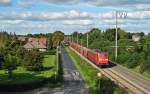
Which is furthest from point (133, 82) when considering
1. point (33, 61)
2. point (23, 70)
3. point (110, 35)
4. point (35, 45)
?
point (110, 35)

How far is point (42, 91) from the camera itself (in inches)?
1890

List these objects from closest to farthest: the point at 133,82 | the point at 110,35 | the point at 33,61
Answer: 1. the point at 133,82
2. the point at 33,61
3. the point at 110,35

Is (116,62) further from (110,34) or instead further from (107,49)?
(110,34)

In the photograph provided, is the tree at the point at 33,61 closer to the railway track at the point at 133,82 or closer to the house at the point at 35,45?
the railway track at the point at 133,82

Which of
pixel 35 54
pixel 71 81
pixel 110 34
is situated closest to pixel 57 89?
pixel 71 81

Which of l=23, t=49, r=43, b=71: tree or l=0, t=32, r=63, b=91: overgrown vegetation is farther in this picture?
l=23, t=49, r=43, b=71: tree

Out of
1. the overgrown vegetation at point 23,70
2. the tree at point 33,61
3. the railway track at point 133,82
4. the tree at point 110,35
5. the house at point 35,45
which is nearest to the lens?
the railway track at point 133,82

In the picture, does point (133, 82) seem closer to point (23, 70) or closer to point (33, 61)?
point (33, 61)

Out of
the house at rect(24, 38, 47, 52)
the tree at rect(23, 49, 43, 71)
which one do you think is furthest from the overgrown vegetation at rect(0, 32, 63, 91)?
the house at rect(24, 38, 47, 52)

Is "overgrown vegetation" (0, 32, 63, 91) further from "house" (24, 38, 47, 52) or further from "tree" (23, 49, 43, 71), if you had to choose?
"house" (24, 38, 47, 52)

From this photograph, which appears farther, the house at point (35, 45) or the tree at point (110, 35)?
the tree at point (110, 35)

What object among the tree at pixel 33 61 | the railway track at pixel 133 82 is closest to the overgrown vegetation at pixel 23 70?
the tree at pixel 33 61

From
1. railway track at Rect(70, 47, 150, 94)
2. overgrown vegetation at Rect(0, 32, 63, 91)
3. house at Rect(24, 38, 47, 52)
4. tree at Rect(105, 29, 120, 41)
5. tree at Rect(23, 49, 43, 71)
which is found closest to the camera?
railway track at Rect(70, 47, 150, 94)

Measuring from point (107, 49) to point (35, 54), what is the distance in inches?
1497
